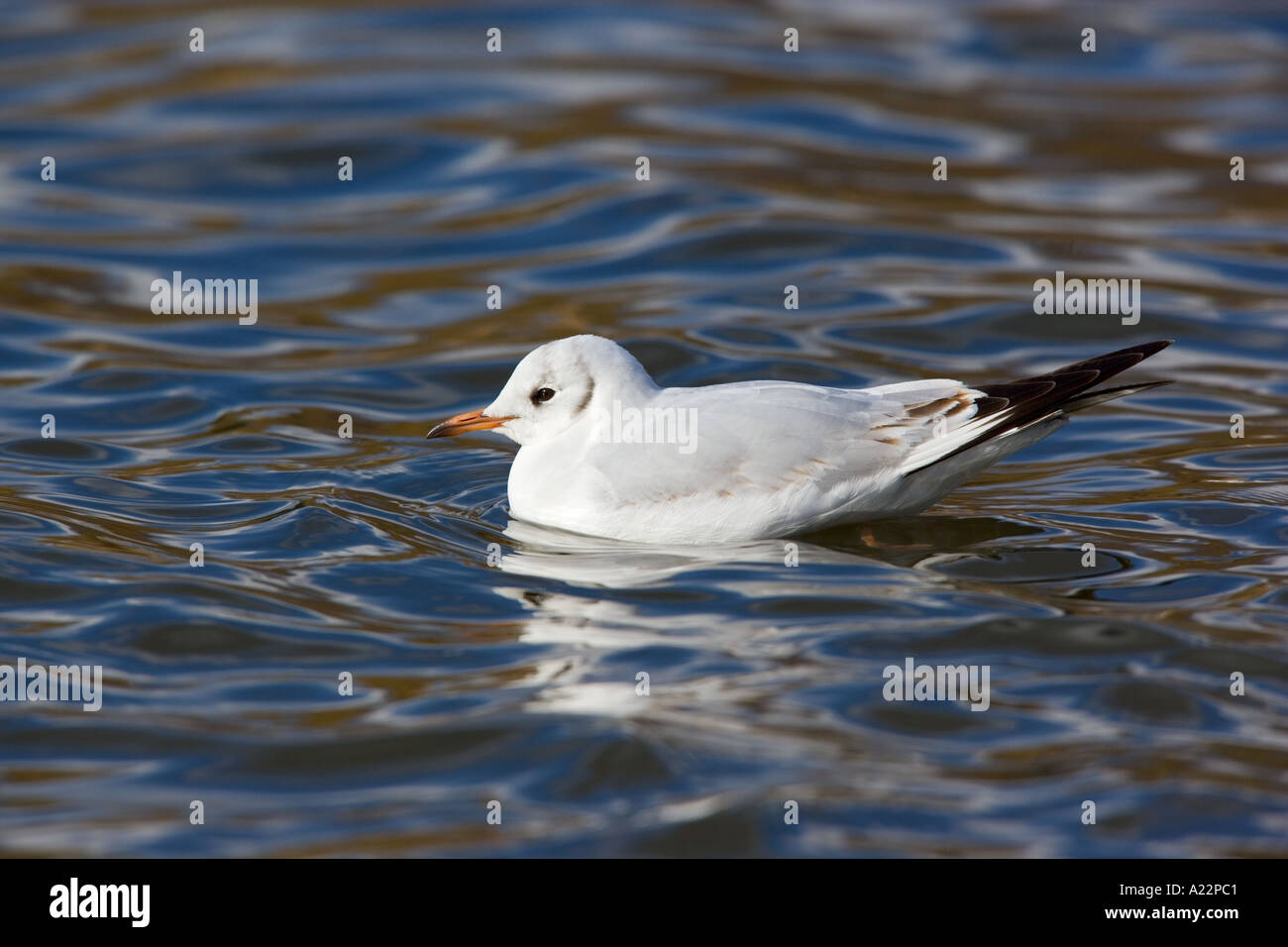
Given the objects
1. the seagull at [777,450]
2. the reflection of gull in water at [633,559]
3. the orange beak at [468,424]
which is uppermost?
the orange beak at [468,424]

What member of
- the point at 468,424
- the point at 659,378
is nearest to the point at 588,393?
the point at 468,424

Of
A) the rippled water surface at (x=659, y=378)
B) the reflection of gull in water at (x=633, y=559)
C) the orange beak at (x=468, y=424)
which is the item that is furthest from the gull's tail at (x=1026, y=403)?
the orange beak at (x=468, y=424)

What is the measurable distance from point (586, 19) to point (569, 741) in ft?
42.4

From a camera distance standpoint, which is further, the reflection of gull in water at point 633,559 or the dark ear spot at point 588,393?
the dark ear spot at point 588,393

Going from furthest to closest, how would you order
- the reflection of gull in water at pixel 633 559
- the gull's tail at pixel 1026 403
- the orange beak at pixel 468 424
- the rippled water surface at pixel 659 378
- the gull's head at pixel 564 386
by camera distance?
1. the orange beak at pixel 468 424
2. the gull's head at pixel 564 386
3. the gull's tail at pixel 1026 403
4. the reflection of gull in water at pixel 633 559
5. the rippled water surface at pixel 659 378

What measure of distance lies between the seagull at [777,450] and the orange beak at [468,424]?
1.26 ft

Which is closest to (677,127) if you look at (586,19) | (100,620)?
(586,19)

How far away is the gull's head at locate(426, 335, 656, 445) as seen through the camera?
800 cm

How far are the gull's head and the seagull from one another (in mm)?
18

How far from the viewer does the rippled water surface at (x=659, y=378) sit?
5.88 meters

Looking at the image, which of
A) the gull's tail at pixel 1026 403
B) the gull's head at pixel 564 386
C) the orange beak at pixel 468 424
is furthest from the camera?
the orange beak at pixel 468 424

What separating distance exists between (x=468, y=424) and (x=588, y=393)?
2.04 ft

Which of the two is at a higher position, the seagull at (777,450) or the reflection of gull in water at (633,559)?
the seagull at (777,450)

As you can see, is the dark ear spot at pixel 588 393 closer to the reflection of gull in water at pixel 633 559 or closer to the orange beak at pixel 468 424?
the orange beak at pixel 468 424
